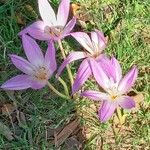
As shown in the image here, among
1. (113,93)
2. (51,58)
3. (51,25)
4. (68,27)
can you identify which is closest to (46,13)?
(51,25)

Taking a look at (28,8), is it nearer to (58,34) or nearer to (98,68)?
(58,34)

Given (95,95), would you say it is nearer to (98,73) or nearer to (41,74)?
(98,73)

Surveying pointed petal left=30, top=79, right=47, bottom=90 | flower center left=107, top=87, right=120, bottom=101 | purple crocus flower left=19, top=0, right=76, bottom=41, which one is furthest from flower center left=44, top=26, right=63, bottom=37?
flower center left=107, top=87, right=120, bottom=101

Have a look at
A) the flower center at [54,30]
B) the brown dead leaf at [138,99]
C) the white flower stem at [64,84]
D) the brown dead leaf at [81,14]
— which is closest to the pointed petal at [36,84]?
the white flower stem at [64,84]

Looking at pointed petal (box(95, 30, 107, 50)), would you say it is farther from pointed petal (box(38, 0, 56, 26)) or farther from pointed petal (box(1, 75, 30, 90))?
pointed petal (box(1, 75, 30, 90))

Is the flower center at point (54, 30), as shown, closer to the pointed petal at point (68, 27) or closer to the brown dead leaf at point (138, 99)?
the pointed petal at point (68, 27)

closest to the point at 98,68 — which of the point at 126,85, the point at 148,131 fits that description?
the point at 126,85
